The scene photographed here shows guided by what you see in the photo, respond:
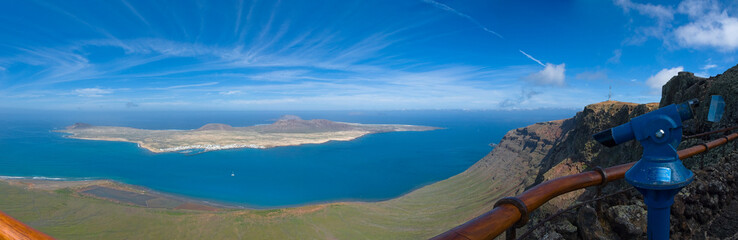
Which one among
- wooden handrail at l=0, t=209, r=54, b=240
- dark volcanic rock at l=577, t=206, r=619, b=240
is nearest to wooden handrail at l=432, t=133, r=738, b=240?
dark volcanic rock at l=577, t=206, r=619, b=240

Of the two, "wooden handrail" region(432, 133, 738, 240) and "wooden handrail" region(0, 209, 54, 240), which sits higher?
"wooden handrail" region(0, 209, 54, 240)

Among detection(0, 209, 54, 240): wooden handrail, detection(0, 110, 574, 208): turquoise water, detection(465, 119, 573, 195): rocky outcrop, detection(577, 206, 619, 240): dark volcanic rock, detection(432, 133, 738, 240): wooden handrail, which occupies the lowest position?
detection(0, 110, 574, 208): turquoise water

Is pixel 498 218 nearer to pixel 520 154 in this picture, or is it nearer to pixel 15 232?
pixel 15 232

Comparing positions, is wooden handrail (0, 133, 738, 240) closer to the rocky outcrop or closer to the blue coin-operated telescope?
the blue coin-operated telescope

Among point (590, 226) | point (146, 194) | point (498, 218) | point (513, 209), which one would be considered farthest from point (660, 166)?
point (146, 194)

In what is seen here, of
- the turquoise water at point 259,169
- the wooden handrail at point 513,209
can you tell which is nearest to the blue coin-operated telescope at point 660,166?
the wooden handrail at point 513,209

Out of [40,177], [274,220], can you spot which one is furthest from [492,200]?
[40,177]

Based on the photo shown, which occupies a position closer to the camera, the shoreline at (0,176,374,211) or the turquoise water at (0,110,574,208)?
the shoreline at (0,176,374,211)

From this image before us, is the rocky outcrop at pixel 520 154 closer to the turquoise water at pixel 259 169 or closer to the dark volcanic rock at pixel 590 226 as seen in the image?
the turquoise water at pixel 259 169
